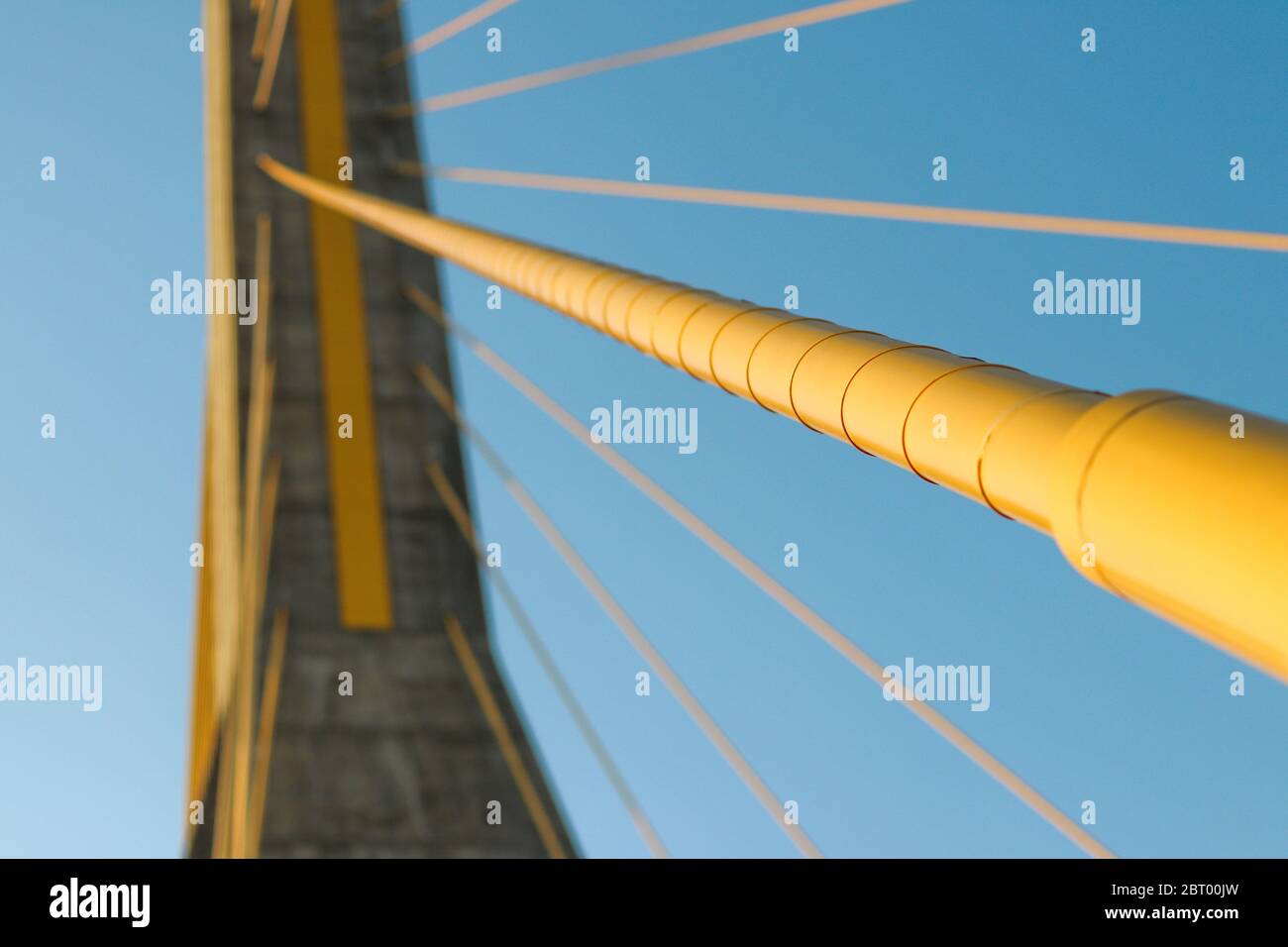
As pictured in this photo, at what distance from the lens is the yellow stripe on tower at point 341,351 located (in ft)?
40.8

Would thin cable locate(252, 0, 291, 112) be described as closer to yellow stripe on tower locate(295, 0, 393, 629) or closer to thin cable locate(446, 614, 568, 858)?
yellow stripe on tower locate(295, 0, 393, 629)

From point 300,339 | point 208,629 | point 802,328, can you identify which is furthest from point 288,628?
point 802,328

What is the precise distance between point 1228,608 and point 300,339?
11716 mm

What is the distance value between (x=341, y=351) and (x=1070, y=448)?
438 inches

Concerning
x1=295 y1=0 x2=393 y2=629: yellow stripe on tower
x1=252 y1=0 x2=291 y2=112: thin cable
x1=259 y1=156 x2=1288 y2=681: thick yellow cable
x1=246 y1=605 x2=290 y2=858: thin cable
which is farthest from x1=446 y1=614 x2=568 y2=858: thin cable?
x1=259 y1=156 x2=1288 y2=681: thick yellow cable

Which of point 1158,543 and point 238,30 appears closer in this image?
point 1158,543

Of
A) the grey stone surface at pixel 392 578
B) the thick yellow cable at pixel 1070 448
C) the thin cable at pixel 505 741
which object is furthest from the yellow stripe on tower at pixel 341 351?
the thick yellow cable at pixel 1070 448

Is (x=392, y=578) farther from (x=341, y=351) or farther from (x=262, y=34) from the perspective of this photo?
(x=262, y=34)

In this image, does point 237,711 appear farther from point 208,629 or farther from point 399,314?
point 208,629

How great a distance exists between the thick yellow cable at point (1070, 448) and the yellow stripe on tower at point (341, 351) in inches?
316

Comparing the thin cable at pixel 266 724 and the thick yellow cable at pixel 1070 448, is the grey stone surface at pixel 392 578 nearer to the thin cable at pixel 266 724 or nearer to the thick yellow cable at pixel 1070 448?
the thin cable at pixel 266 724

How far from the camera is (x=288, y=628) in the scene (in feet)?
39.2
